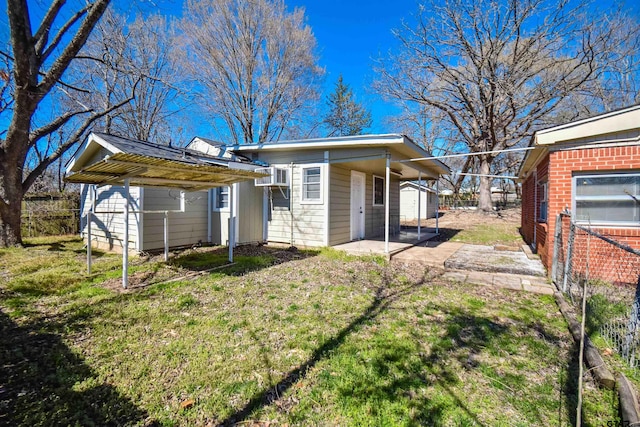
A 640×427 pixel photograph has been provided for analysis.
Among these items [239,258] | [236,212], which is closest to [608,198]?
[239,258]

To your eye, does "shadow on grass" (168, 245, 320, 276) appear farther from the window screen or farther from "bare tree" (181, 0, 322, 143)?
"bare tree" (181, 0, 322, 143)

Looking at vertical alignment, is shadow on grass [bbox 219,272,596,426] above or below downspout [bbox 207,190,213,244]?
below

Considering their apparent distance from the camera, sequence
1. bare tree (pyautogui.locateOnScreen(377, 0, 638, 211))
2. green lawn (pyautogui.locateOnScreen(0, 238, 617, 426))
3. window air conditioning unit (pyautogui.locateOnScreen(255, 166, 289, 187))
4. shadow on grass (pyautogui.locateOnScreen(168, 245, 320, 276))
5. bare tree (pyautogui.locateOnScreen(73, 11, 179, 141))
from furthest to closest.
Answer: bare tree (pyautogui.locateOnScreen(377, 0, 638, 211)) → bare tree (pyautogui.locateOnScreen(73, 11, 179, 141)) → window air conditioning unit (pyautogui.locateOnScreen(255, 166, 289, 187)) → shadow on grass (pyautogui.locateOnScreen(168, 245, 320, 276)) → green lawn (pyautogui.locateOnScreen(0, 238, 617, 426))

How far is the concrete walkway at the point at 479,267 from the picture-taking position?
512 centimetres

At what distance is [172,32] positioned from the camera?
15.1 m

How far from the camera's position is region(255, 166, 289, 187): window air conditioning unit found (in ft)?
27.5

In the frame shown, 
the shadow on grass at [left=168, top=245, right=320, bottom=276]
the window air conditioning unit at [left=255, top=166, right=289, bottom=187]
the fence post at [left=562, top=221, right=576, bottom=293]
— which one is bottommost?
the shadow on grass at [left=168, top=245, right=320, bottom=276]

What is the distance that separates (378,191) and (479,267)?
5.66m

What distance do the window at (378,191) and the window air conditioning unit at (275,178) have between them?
3.75 metres

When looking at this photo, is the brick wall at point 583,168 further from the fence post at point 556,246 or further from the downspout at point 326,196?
the downspout at point 326,196

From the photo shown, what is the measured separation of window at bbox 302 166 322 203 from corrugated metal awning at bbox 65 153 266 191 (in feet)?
7.86

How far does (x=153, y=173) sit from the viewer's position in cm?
528

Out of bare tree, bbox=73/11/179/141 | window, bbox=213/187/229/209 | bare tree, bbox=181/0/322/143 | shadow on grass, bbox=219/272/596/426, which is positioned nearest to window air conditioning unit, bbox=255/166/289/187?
window, bbox=213/187/229/209

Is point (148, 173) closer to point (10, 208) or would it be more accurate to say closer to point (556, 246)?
point (10, 208)
